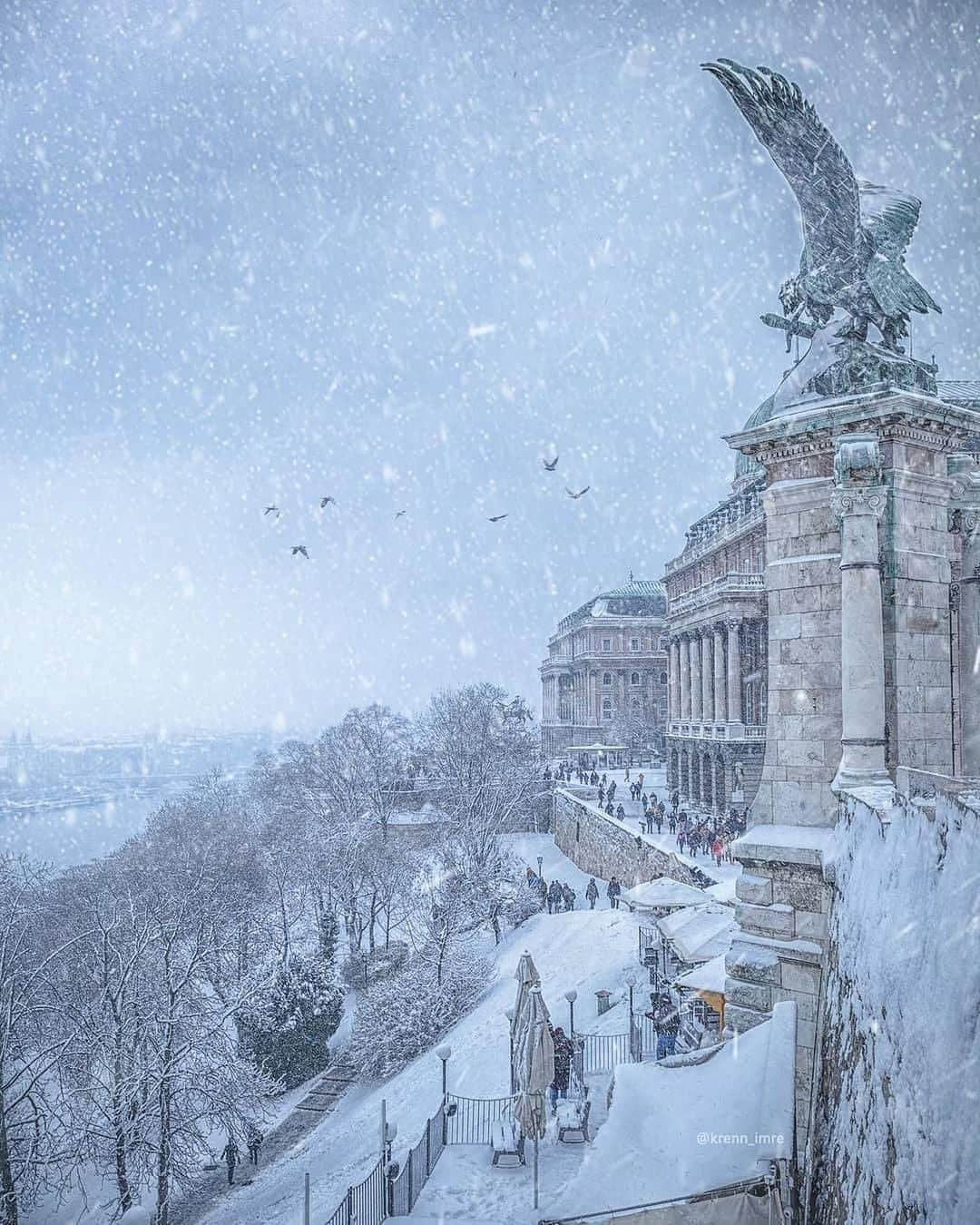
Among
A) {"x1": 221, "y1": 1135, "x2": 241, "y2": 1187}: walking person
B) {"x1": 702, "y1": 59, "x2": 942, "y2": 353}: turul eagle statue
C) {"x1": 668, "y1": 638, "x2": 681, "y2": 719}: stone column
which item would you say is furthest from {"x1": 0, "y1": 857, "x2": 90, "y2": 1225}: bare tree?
{"x1": 668, "y1": 638, "x2": 681, "y2": 719}: stone column

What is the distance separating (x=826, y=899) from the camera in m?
8.83

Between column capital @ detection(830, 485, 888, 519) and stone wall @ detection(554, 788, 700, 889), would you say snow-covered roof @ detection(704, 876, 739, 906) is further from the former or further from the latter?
column capital @ detection(830, 485, 888, 519)

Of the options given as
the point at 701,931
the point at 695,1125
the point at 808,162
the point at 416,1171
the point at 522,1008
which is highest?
the point at 808,162

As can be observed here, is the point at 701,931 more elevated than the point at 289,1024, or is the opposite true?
the point at 701,931

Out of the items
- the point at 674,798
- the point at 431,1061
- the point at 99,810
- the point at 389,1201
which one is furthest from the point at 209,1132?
the point at 99,810

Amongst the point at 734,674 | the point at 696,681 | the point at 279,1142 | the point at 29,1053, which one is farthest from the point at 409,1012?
the point at 696,681

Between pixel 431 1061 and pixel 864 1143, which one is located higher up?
pixel 864 1143

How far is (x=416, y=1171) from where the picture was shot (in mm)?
12023

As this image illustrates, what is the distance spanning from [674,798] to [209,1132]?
26.1 meters

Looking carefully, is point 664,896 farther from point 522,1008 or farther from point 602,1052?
point 522,1008

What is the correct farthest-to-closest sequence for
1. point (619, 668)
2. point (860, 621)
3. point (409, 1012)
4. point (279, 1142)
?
point (619, 668) → point (409, 1012) → point (279, 1142) → point (860, 621)

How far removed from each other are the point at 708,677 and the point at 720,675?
208 cm

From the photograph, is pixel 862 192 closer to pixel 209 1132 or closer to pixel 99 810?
pixel 209 1132

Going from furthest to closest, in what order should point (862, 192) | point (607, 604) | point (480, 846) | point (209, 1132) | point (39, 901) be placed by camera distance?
point (607, 604), point (480, 846), point (39, 901), point (209, 1132), point (862, 192)
